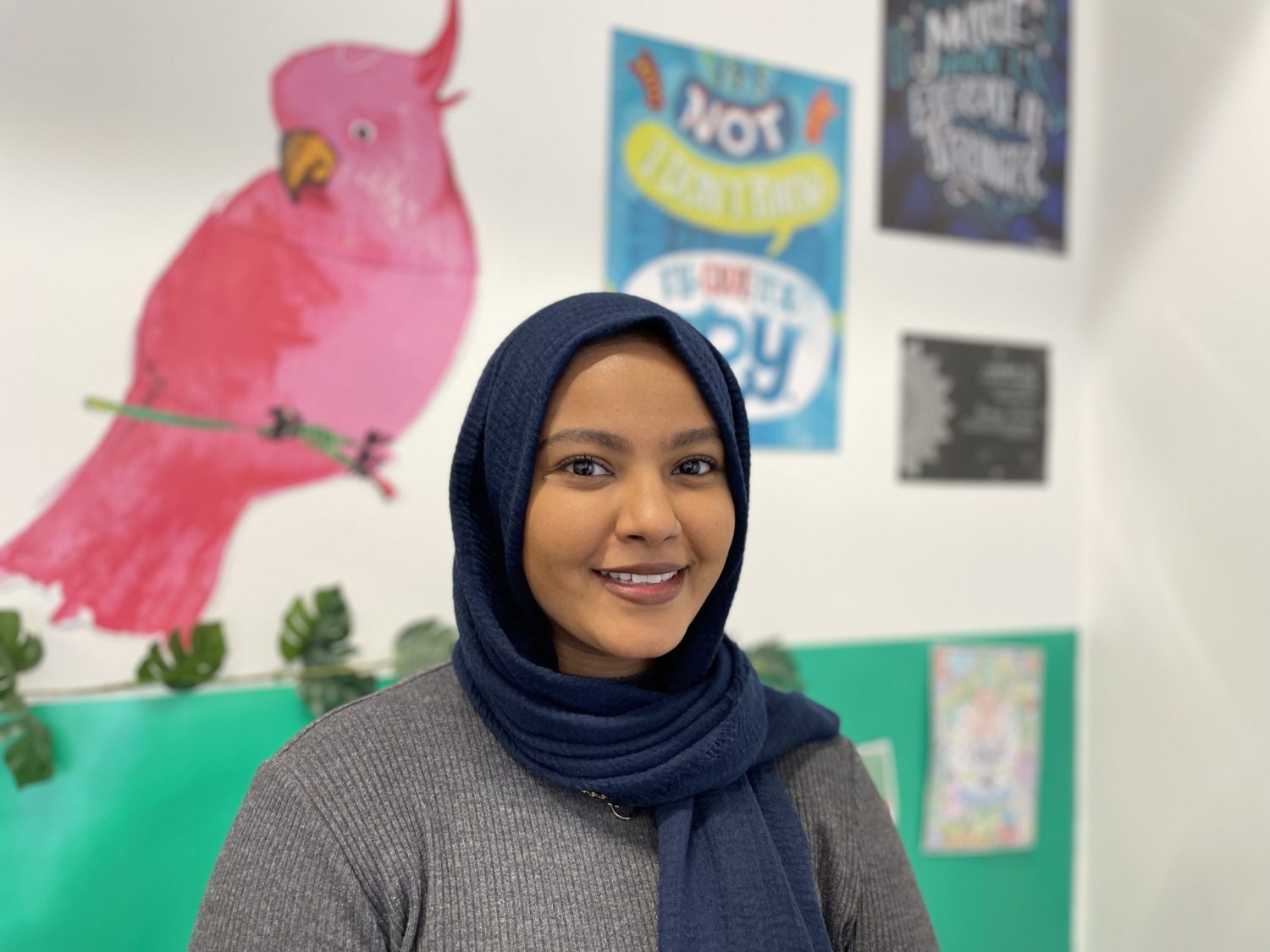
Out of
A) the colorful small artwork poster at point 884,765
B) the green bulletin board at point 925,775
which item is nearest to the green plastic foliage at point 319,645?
the green bulletin board at point 925,775

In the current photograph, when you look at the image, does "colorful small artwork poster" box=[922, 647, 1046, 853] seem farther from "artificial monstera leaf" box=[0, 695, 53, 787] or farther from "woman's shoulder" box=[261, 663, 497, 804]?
"artificial monstera leaf" box=[0, 695, 53, 787]

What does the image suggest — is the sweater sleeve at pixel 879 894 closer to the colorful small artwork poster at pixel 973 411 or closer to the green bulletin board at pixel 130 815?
the green bulletin board at pixel 130 815

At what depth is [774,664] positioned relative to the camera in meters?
1.80

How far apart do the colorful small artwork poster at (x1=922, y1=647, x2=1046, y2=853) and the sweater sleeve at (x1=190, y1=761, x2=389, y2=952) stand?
4.26 feet

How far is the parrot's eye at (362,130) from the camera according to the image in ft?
4.97

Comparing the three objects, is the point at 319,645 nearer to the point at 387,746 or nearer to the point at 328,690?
the point at 328,690

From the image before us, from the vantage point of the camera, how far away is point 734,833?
1.02m

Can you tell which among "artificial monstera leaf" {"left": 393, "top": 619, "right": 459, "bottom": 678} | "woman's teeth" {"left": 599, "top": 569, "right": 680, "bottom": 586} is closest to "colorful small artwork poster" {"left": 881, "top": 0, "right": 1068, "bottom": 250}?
"artificial monstera leaf" {"left": 393, "top": 619, "right": 459, "bottom": 678}

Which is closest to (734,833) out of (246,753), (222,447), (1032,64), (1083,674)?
(246,753)

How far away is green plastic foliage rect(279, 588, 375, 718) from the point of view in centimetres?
147

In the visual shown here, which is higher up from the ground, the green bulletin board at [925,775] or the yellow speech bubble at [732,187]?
the yellow speech bubble at [732,187]

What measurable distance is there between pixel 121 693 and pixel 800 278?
1.22 meters

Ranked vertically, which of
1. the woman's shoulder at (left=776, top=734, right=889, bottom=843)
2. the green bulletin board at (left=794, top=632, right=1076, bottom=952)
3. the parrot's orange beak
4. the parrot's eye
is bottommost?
the green bulletin board at (left=794, top=632, right=1076, bottom=952)


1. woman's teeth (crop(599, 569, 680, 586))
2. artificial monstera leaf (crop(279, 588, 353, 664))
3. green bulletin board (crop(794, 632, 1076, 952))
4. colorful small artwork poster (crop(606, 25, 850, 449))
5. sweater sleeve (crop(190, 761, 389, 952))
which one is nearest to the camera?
sweater sleeve (crop(190, 761, 389, 952))
